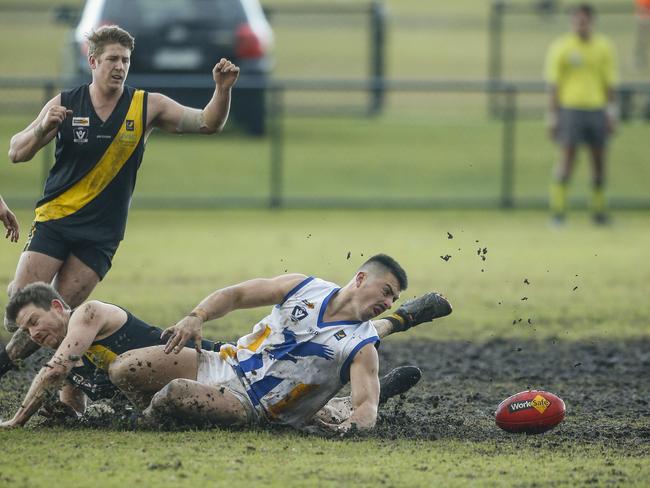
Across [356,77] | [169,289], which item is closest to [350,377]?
[169,289]

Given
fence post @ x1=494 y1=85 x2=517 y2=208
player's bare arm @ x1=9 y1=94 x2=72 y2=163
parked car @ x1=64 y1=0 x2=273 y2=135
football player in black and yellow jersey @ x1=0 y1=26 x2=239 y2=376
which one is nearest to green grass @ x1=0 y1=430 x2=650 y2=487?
football player in black and yellow jersey @ x1=0 y1=26 x2=239 y2=376

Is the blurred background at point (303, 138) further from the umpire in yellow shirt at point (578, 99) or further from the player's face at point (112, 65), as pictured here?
the player's face at point (112, 65)

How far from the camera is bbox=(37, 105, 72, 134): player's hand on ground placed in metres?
7.27

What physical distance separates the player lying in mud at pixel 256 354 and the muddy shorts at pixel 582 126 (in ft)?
34.1

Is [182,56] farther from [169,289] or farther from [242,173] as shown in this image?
[169,289]

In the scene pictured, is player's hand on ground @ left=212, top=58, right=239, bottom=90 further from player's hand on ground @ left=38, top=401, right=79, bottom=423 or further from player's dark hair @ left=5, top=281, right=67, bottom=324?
player's hand on ground @ left=38, top=401, right=79, bottom=423

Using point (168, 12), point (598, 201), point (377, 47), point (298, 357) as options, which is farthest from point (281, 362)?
point (377, 47)

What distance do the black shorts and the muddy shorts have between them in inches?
398

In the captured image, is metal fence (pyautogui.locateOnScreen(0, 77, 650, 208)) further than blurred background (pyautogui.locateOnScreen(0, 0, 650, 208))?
No

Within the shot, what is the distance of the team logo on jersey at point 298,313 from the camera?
694 cm

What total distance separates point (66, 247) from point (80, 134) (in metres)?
0.69

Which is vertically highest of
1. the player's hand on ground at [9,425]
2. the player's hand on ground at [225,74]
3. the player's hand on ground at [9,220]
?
the player's hand on ground at [225,74]

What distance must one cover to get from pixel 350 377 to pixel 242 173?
1264 cm

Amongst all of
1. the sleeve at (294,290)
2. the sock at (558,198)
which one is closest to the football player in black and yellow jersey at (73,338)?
the sleeve at (294,290)
